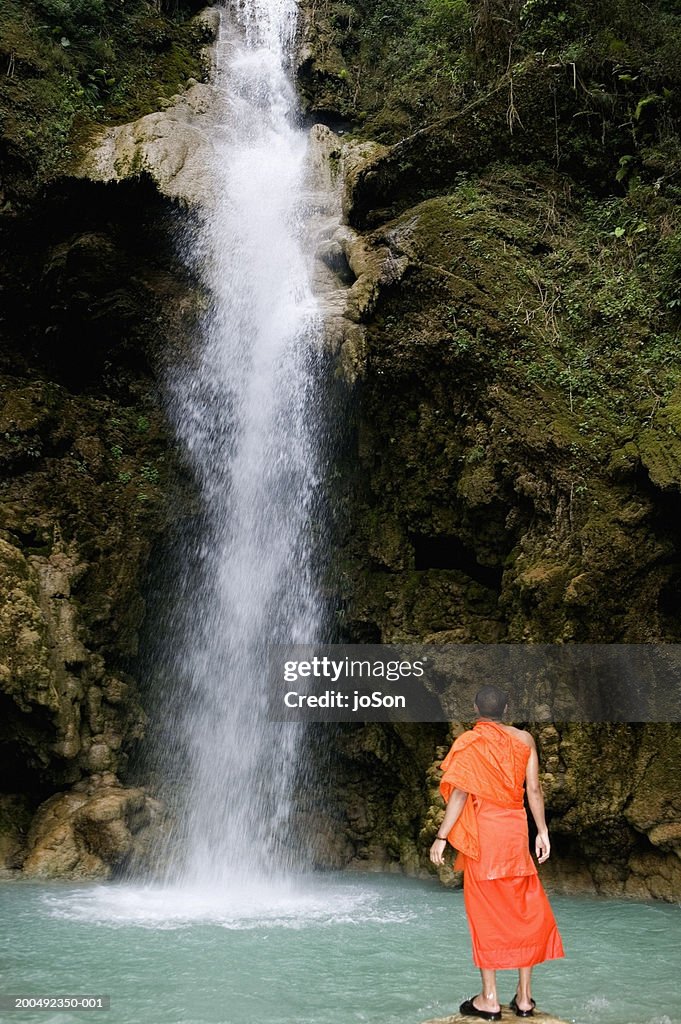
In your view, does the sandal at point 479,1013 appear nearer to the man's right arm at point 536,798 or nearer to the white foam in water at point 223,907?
the man's right arm at point 536,798

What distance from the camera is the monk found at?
A: 3.88 m

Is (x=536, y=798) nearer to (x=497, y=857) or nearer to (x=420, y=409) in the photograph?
(x=497, y=857)

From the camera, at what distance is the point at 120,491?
472 inches

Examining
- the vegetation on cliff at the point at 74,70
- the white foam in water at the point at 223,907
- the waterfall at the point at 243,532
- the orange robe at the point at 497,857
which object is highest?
the vegetation on cliff at the point at 74,70

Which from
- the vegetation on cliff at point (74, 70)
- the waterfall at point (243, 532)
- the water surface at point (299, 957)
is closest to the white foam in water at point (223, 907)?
the water surface at point (299, 957)

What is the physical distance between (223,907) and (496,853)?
4.81m

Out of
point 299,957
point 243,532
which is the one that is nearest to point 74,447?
point 243,532

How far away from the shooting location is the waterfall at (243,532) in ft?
34.8

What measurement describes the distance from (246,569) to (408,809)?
408 cm

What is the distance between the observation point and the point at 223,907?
7.76 meters

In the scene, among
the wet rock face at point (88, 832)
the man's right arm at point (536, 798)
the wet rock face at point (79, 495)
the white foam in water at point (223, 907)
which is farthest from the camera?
the wet rock face at point (79, 495)

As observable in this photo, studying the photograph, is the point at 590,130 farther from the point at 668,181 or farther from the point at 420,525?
the point at 420,525

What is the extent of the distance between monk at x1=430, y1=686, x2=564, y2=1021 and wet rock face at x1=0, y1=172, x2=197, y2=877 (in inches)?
247

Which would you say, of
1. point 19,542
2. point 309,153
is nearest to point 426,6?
point 309,153
